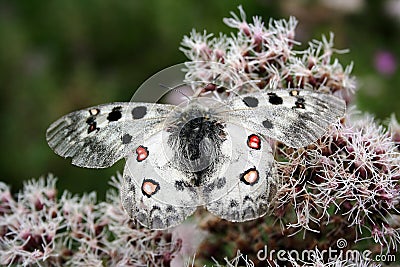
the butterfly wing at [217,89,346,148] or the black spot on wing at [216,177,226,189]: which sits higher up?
the butterfly wing at [217,89,346,148]

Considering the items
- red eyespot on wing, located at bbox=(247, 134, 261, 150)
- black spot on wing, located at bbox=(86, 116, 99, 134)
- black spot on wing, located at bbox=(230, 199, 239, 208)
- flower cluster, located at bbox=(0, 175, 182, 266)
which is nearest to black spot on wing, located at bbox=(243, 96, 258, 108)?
red eyespot on wing, located at bbox=(247, 134, 261, 150)

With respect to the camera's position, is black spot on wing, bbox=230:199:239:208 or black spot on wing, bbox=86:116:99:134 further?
black spot on wing, bbox=86:116:99:134

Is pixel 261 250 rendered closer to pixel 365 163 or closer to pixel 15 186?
pixel 365 163

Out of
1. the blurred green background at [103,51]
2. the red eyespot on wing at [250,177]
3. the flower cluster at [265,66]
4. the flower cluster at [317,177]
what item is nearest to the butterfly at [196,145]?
the red eyespot on wing at [250,177]

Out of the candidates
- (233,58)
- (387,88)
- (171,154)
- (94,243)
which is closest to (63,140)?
(171,154)

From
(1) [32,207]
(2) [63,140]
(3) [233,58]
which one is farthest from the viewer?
(1) [32,207]

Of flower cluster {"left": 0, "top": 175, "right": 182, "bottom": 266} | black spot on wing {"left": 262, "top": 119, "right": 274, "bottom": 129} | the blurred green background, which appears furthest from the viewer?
the blurred green background

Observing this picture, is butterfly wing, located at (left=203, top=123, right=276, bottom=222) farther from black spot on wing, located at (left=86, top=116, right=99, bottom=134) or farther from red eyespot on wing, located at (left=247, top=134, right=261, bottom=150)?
black spot on wing, located at (left=86, top=116, right=99, bottom=134)
